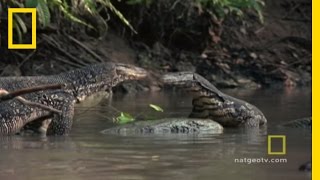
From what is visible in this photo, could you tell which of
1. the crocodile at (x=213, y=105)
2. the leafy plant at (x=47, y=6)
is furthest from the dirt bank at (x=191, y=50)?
the crocodile at (x=213, y=105)

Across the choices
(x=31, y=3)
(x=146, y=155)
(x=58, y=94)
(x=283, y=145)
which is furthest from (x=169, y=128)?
(x=31, y=3)

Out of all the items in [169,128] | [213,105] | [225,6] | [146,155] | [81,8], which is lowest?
[146,155]

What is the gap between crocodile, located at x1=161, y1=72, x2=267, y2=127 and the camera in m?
8.88

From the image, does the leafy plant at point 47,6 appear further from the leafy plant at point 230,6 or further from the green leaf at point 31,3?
the leafy plant at point 230,6

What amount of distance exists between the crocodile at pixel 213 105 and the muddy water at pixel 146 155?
1.24ft

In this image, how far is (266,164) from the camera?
216 inches

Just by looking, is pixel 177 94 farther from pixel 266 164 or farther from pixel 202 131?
pixel 266 164

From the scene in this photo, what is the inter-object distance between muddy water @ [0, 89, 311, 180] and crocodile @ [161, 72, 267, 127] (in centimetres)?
38

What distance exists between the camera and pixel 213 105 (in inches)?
355

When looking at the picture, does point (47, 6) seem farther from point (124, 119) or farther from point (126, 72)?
point (124, 119)

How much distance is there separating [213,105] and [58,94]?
180cm

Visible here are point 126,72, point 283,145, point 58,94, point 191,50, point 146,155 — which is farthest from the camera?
point 191,50

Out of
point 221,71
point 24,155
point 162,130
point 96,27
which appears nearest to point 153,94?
point 96,27

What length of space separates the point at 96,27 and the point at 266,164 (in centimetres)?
1073
